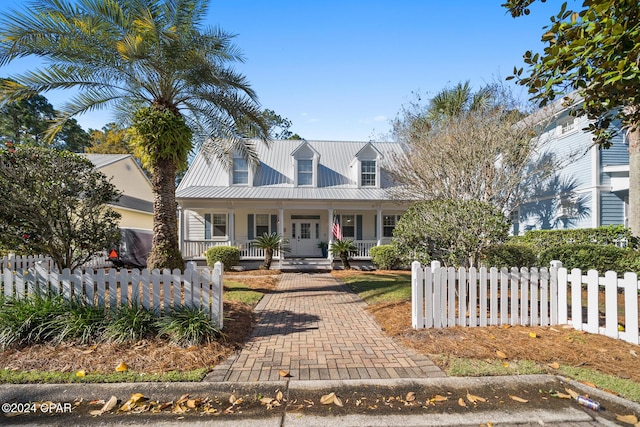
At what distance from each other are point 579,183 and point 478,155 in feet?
18.4

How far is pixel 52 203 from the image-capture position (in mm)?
5875

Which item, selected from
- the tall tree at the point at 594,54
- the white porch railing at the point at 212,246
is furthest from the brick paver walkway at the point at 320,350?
the white porch railing at the point at 212,246

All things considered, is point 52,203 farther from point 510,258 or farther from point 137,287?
point 510,258

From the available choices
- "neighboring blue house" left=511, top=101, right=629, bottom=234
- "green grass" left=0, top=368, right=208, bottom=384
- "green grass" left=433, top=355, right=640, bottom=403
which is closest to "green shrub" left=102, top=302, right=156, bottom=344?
"green grass" left=0, top=368, right=208, bottom=384

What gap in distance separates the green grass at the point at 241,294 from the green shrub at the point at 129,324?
2.80 m

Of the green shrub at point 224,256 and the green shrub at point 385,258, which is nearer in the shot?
the green shrub at point 224,256

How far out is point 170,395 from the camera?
3250 millimetres

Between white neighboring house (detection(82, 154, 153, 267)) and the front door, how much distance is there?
7.55 meters

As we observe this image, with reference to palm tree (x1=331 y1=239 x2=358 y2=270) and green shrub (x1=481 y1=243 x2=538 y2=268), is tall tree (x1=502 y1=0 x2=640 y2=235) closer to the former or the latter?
green shrub (x1=481 y1=243 x2=538 y2=268)

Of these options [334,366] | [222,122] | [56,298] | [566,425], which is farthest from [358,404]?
[222,122]

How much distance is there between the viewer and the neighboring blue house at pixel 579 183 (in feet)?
38.9

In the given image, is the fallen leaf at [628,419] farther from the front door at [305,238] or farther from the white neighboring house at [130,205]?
the white neighboring house at [130,205]

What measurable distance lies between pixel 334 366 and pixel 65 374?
10.4 feet

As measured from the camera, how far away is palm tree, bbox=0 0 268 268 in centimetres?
672
